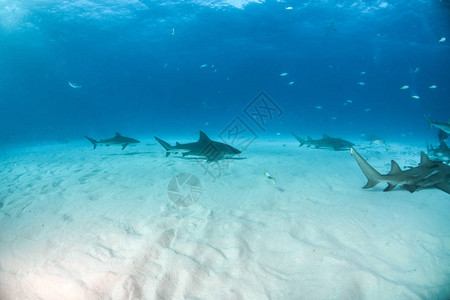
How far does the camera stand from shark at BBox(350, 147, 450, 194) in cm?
426

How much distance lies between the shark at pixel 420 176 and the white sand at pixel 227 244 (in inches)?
17.0

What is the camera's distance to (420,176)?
4.42 metres

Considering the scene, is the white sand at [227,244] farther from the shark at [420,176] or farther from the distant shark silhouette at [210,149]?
the distant shark silhouette at [210,149]

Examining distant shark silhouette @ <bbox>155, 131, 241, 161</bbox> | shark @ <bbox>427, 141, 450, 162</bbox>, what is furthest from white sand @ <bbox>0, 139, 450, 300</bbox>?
shark @ <bbox>427, 141, 450, 162</bbox>

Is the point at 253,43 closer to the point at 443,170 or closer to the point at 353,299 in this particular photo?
the point at 443,170

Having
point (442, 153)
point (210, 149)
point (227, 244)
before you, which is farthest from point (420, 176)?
point (442, 153)

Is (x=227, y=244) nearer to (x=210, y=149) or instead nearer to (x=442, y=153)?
(x=210, y=149)

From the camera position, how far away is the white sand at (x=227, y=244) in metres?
2.29

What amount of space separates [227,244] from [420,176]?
458 centimetres

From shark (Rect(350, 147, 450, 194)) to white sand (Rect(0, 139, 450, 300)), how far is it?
0.43 m

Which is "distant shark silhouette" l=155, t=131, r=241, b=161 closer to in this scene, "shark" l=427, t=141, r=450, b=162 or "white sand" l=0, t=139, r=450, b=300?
"white sand" l=0, t=139, r=450, b=300

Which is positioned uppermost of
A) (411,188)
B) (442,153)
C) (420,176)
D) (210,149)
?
(420,176)

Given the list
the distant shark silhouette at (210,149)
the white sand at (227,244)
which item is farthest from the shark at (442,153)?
the distant shark silhouette at (210,149)

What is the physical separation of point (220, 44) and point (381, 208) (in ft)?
150
